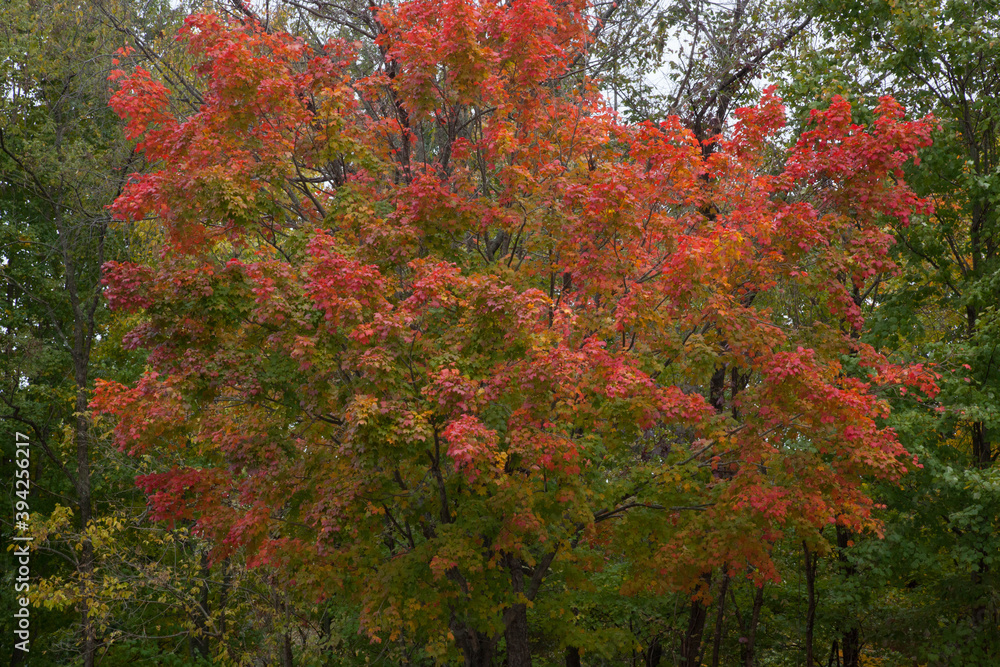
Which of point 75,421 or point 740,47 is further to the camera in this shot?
point 75,421

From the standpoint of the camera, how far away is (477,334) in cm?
855

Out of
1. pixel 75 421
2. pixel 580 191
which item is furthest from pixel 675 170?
pixel 75 421

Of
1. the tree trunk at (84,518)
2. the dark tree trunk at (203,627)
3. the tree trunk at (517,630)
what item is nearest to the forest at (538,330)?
the tree trunk at (517,630)

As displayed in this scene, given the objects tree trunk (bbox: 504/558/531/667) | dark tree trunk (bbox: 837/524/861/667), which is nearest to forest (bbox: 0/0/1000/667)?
tree trunk (bbox: 504/558/531/667)

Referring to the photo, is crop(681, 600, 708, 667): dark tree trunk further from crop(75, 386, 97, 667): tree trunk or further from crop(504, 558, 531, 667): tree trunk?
crop(75, 386, 97, 667): tree trunk

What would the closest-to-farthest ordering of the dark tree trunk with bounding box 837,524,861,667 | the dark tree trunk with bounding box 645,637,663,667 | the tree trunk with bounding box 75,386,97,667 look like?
the dark tree trunk with bounding box 837,524,861,667 < the tree trunk with bounding box 75,386,97,667 < the dark tree trunk with bounding box 645,637,663,667

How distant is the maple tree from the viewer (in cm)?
835

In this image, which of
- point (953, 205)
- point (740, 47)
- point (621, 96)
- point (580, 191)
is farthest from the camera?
point (621, 96)

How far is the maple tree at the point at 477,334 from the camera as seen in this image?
8352mm

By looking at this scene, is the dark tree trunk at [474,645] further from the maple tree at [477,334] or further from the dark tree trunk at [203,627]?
the dark tree trunk at [203,627]

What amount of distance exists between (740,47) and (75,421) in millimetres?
17577

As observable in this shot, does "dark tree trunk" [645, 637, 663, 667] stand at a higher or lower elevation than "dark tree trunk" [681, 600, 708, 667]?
lower

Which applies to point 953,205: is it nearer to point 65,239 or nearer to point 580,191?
point 580,191

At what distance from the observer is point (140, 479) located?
9383mm
